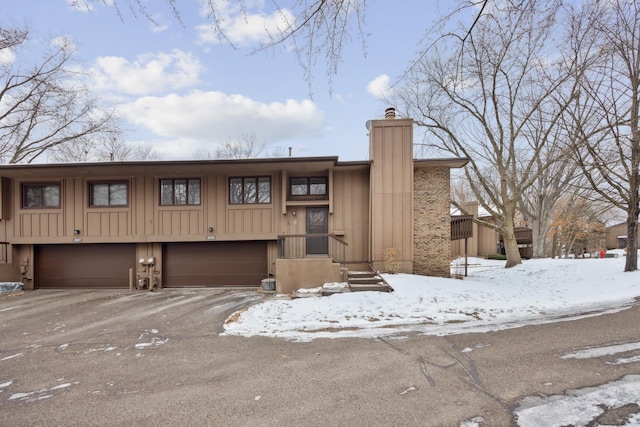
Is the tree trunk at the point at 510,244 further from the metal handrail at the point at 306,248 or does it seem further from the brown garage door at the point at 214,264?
the brown garage door at the point at 214,264

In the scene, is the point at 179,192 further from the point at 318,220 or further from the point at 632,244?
the point at 632,244

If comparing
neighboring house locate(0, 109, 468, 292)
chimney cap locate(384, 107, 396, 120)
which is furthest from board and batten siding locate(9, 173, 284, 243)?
chimney cap locate(384, 107, 396, 120)

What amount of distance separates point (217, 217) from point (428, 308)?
773cm

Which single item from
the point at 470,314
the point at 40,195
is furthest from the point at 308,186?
the point at 40,195

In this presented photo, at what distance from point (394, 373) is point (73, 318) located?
24.0 feet

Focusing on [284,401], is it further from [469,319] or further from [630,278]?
[630,278]

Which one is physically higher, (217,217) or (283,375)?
(217,217)

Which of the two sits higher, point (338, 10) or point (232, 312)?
point (338, 10)

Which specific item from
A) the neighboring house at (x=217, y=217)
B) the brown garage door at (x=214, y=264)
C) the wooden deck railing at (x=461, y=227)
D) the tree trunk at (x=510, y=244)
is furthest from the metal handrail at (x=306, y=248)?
the tree trunk at (x=510, y=244)

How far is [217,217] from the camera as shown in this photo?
11156 millimetres

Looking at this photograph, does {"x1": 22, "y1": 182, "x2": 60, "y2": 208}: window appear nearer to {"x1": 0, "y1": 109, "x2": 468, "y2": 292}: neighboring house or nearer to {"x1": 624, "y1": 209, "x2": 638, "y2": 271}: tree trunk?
{"x1": 0, "y1": 109, "x2": 468, "y2": 292}: neighboring house

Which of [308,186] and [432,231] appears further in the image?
[308,186]

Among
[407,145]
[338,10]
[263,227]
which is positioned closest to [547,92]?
[407,145]

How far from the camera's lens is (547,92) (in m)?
11.9
